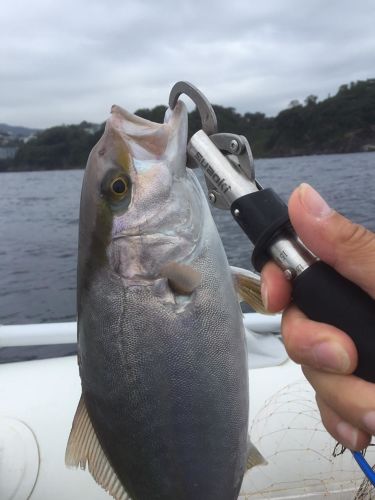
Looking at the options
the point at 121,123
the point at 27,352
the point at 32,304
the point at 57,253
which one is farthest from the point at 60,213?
the point at 121,123

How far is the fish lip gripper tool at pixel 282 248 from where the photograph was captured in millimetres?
1499

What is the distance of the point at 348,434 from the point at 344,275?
1.86 feet

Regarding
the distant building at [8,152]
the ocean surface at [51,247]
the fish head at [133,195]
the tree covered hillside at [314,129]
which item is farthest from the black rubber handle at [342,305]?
the distant building at [8,152]

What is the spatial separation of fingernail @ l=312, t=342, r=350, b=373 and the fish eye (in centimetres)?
79

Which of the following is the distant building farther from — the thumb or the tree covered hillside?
the thumb

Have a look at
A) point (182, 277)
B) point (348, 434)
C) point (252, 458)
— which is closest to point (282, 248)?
point (182, 277)

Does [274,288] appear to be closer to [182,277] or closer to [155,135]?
[182,277]

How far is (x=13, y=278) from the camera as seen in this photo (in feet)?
42.4

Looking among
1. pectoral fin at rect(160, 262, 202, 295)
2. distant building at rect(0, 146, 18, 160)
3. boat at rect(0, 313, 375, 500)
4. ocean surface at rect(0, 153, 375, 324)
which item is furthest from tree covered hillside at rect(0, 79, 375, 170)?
pectoral fin at rect(160, 262, 202, 295)

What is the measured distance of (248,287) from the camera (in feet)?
6.24

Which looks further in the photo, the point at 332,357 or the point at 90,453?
the point at 90,453

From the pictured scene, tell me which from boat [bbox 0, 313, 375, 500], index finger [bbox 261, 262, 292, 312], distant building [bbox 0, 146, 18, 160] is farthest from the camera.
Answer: distant building [bbox 0, 146, 18, 160]

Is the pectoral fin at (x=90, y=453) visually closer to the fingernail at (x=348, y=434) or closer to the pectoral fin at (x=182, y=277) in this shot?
the pectoral fin at (x=182, y=277)

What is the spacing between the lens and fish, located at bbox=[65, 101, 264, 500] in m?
1.70
